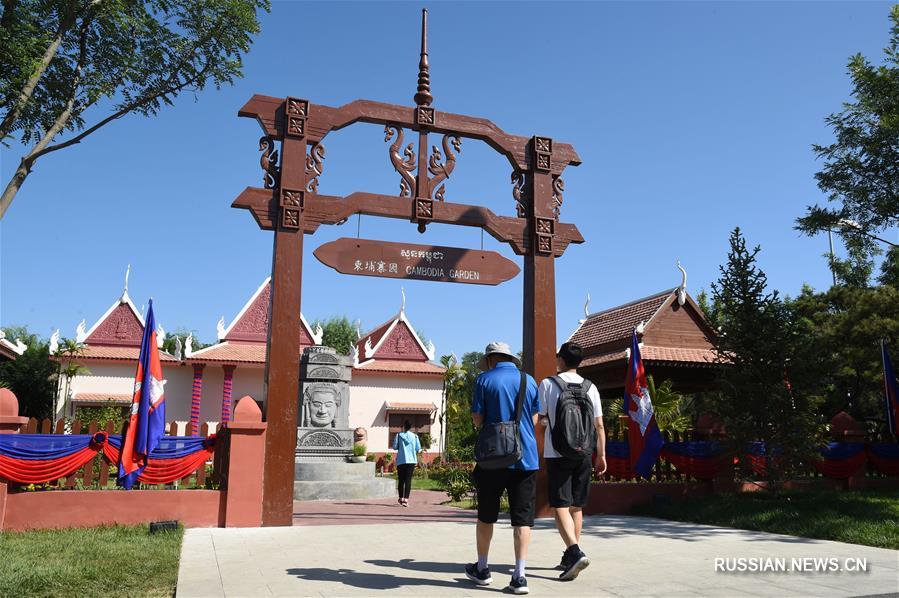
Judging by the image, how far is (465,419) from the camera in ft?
109

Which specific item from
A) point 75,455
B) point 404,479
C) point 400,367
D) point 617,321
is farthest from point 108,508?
point 400,367

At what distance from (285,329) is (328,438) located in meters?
8.22

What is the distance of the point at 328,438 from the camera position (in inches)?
642

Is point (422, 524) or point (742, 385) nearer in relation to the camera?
point (422, 524)

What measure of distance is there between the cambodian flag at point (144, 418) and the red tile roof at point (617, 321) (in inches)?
462

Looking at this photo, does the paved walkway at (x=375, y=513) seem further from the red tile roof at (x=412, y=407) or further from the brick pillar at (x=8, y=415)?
the red tile roof at (x=412, y=407)

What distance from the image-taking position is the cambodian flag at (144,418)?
788 centimetres

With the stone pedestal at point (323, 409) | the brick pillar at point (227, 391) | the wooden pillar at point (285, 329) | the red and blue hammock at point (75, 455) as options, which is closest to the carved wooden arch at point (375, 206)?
the wooden pillar at point (285, 329)

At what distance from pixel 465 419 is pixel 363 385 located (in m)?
7.02

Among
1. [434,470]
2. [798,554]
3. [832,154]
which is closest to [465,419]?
[434,470]

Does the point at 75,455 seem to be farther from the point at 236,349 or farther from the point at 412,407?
the point at 412,407

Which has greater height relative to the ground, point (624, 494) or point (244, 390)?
point (244, 390)

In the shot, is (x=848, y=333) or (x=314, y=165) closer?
(x=314, y=165)

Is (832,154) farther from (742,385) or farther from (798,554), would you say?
(798,554)
